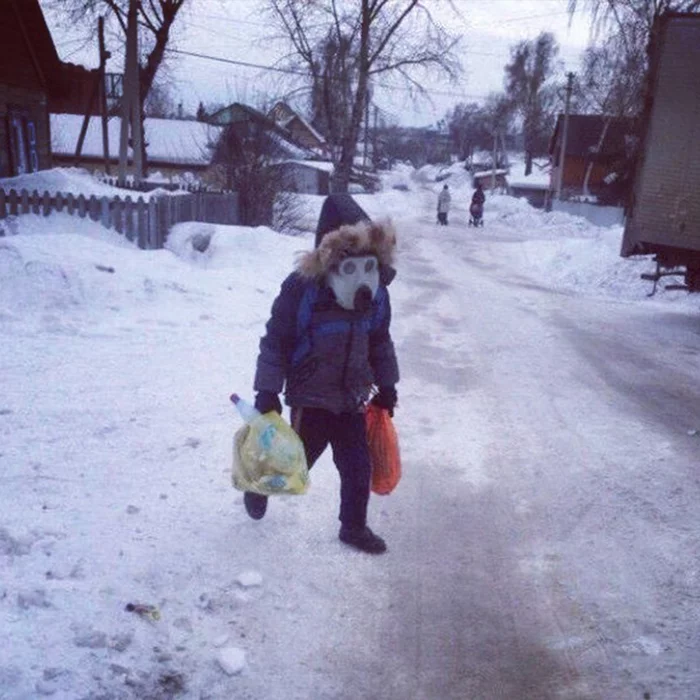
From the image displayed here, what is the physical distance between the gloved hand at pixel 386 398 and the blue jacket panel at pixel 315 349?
0.17m

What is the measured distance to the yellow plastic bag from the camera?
3.32 metres

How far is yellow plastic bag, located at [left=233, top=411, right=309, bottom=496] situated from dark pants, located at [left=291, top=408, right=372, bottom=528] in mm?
180

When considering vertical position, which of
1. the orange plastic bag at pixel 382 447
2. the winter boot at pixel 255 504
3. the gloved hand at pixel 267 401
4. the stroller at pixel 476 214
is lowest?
the stroller at pixel 476 214

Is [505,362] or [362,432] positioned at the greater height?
[362,432]

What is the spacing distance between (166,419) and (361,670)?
9.50 ft

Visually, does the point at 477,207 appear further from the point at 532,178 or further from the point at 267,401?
the point at 532,178

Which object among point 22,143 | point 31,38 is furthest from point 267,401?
point 31,38

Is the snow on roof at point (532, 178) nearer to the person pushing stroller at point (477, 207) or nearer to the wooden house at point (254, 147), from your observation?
the person pushing stroller at point (477, 207)

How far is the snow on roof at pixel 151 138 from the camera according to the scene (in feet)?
142

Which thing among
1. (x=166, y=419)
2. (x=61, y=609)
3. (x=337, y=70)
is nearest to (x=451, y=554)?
(x=61, y=609)

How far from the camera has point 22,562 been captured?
3.16m

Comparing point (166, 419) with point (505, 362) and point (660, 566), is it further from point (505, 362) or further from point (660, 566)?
point (505, 362)

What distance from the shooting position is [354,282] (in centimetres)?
331

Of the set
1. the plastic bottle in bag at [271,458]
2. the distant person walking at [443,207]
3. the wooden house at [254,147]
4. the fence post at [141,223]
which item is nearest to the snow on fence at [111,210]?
the fence post at [141,223]
